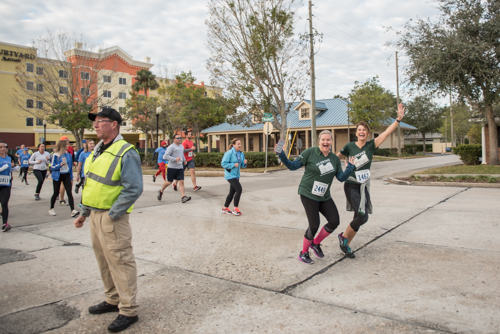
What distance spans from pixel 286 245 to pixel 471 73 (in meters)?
15.5

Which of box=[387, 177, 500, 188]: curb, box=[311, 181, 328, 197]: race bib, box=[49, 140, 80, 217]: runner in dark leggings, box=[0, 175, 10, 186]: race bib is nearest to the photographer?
box=[311, 181, 328, 197]: race bib

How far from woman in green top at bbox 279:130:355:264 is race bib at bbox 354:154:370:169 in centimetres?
Answer: 7

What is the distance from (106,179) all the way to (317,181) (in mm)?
2538

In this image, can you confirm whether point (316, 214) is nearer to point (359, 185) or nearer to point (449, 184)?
point (359, 185)

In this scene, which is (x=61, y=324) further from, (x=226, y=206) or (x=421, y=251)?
(x=226, y=206)

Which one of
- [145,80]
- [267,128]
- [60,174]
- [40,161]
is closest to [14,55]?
[145,80]

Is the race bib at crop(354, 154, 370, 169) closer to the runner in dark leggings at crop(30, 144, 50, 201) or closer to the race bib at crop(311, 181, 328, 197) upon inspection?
the race bib at crop(311, 181, 328, 197)

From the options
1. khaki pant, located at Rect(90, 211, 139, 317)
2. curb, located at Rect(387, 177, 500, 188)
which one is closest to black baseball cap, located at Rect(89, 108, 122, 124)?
khaki pant, located at Rect(90, 211, 139, 317)

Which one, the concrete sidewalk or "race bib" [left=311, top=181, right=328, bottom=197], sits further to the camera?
"race bib" [left=311, top=181, right=328, bottom=197]

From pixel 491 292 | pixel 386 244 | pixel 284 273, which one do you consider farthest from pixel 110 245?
pixel 386 244

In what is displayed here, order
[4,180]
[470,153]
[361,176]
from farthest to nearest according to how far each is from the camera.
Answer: [470,153]
[4,180]
[361,176]

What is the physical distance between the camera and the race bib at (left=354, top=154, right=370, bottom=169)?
468cm

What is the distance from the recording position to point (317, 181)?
455cm

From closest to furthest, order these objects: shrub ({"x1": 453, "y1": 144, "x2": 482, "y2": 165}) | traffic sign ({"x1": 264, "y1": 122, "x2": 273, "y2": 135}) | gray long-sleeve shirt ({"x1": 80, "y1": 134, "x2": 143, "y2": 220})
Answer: gray long-sleeve shirt ({"x1": 80, "y1": 134, "x2": 143, "y2": 220}) < shrub ({"x1": 453, "y1": 144, "x2": 482, "y2": 165}) < traffic sign ({"x1": 264, "y1": 122, "x2": 273, "y2": 135})
